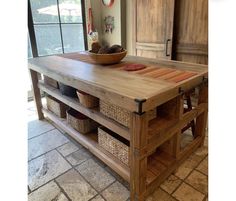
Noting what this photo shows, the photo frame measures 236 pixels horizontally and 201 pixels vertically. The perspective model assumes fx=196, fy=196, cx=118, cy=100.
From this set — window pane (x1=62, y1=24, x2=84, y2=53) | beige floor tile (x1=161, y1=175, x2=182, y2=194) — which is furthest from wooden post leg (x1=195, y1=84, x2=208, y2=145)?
window pane (x1=62, y1=24, x2=84, y2=53)

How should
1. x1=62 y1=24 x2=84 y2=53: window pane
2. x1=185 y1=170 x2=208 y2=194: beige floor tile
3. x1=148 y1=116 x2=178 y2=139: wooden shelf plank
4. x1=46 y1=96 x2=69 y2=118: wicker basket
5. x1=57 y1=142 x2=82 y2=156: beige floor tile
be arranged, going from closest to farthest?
x1=148 y1=116 x2=178 y2=139: wooden shelf plank
x1=185 y1=170 x2=208 y2=194: beige floor tile
x1=57 y1=142 x2=82 y2=156: beige floor tile
x1=46 y1=96 x2=69 y2=118: wicker basket
x1=62 y1=24 x2=84 y2=53: window pane

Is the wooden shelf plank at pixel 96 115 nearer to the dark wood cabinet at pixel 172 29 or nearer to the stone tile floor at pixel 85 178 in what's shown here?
the stone tile floor at pixel 85 178

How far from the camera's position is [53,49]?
323 cm

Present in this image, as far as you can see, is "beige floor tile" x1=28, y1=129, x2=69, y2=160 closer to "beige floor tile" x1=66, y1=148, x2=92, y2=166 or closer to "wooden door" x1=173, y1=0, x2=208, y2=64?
"beige floor tile" x1=66, y1=148, x2=92, y2=166

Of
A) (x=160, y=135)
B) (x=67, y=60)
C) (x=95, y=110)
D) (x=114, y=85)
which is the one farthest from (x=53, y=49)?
(x=160, y=135)

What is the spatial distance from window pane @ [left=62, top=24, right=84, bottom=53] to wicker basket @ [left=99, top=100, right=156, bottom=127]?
2.27 meters

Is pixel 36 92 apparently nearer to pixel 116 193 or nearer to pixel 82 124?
pixel 82 124

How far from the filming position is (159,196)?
1314 millimetres

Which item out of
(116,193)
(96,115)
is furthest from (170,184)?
(96,115)

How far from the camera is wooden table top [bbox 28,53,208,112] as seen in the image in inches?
42.2

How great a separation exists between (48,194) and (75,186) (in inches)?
7.3

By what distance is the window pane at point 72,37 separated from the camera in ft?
10.8
